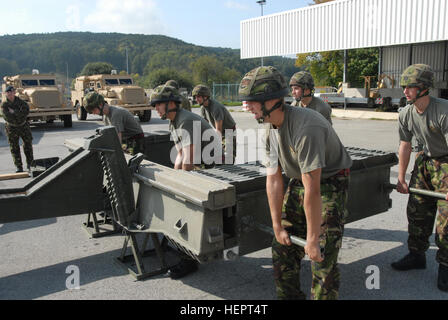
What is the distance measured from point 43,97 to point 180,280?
14.8 meters

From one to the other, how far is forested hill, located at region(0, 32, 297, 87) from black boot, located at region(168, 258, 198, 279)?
3625 inches

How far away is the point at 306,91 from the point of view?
4664 millimetres

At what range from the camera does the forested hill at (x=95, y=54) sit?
101 meters

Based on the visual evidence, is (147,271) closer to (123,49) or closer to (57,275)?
(57,275)

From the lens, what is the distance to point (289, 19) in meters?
23.6

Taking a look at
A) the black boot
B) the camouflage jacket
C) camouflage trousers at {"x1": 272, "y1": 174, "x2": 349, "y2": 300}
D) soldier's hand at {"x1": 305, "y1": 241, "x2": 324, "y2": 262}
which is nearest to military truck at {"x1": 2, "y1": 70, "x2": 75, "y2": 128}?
the camouflage jacket

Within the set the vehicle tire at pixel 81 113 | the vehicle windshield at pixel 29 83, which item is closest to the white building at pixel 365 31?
the vehicle tire at pixel 81 113

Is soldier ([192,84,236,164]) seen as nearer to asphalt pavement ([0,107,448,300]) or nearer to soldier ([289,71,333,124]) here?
soldier ([289,71,333,124])

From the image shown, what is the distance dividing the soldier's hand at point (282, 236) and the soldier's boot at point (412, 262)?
5.60 feet

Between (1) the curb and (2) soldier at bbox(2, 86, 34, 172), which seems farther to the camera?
(1) the curb

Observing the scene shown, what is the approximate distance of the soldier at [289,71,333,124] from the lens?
4.61 meters

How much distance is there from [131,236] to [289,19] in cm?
2206

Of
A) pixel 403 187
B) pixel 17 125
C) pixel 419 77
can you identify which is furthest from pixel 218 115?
pixel 17 125
